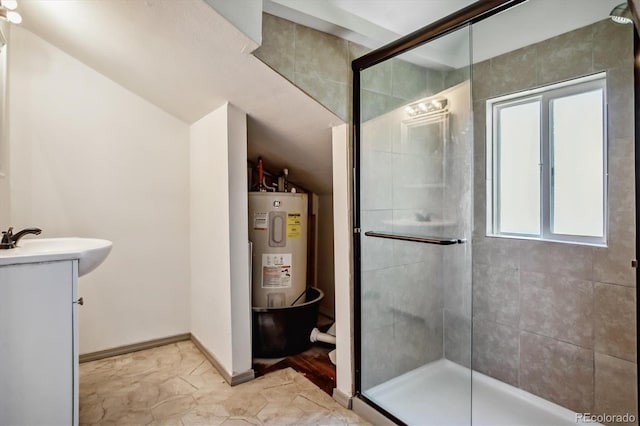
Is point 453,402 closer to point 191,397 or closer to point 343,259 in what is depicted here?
point 343,259

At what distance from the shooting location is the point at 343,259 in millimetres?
2020

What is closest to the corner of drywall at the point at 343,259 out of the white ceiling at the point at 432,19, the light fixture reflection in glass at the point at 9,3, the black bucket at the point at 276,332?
the white ceiling at the point at 432,19

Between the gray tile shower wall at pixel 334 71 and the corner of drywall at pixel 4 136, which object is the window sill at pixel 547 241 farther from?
the corner of drywall at pixel 4 136

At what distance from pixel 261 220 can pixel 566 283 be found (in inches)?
79.0

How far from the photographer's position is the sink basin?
56.6 inches

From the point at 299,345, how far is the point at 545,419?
159 cm

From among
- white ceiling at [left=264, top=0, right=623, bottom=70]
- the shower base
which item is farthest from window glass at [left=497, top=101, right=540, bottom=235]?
the shower base

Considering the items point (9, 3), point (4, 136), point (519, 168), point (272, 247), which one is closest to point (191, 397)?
point (272, 247)

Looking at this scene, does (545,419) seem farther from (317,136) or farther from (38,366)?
(38,366)

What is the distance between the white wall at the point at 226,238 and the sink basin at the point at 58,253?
70 centimetres

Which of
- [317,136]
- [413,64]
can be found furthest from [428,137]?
[317,136]

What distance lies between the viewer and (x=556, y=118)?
→ 205 centimetres

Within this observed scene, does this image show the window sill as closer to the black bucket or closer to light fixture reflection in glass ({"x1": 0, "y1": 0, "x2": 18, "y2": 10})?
the black bucket

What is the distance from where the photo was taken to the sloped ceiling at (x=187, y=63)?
158 centimetres
